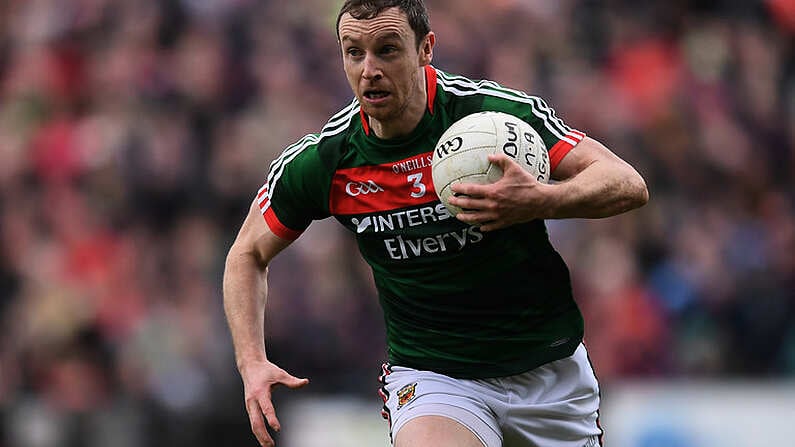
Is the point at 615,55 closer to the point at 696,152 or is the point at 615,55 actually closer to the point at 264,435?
the point at 696,152

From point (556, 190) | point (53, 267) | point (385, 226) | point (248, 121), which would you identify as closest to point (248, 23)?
point (248, 121)

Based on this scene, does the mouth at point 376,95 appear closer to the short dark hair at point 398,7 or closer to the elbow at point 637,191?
the short dark hair at point 398,7

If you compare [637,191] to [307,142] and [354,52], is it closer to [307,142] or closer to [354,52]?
[354,52]

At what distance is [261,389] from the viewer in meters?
5.66

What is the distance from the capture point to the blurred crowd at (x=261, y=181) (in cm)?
1034

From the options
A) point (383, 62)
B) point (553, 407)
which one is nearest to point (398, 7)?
point (383, 62)

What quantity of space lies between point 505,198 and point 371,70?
0.92 meters

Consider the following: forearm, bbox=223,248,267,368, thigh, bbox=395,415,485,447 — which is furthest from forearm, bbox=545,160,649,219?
forearm, bbox=223,248,267,368

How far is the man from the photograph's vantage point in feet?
18.1

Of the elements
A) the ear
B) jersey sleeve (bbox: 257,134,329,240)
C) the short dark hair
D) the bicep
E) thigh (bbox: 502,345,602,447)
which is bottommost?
thigh (bbox: 502,345,602,447)

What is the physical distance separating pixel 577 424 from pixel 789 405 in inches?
147

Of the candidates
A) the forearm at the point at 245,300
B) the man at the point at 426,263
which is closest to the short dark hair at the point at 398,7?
the man at the point at 426,263

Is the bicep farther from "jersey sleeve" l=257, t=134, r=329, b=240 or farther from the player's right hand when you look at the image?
the player's right hand

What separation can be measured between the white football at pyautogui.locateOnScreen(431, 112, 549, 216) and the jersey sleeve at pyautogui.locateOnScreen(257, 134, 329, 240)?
746 millimetres
